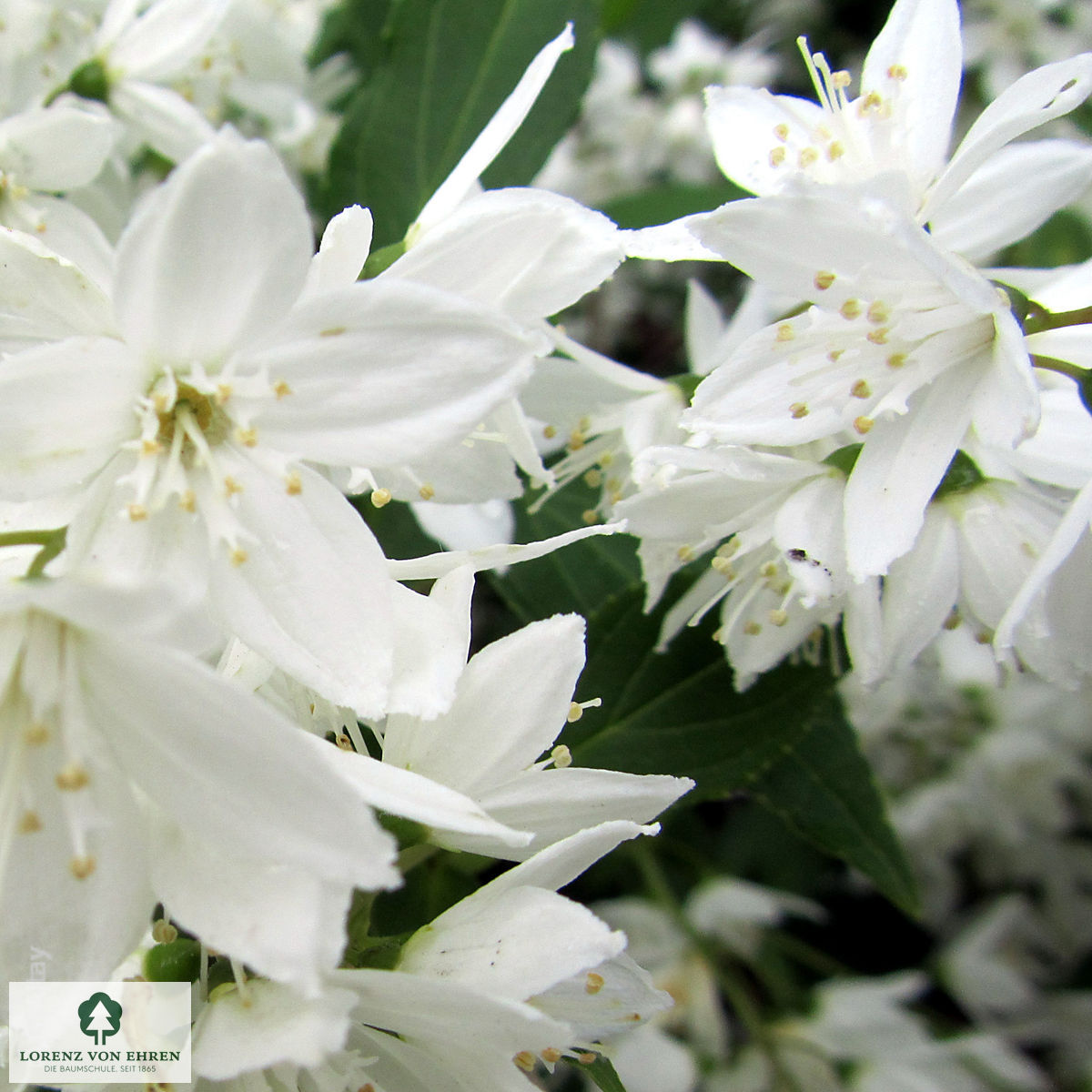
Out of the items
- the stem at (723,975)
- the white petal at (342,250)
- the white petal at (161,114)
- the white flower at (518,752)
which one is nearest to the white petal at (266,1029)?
the white flower at (518,752)

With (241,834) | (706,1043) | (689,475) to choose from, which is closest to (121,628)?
(241,834)

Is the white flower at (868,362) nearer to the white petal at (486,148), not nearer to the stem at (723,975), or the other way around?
the white petal at (486,148)

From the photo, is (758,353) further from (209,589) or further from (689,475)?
(209,589)

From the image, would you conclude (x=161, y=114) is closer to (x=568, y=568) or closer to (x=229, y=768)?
(x=568, y=568)

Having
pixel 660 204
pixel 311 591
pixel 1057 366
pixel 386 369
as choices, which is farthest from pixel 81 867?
pixel 660 204

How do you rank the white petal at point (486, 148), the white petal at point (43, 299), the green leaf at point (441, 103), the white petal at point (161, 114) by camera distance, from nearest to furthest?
the white petal at point (43, 299) → the white petal at point (486, 148) → the white petal at point (161, 114) → the green leaf at point (441, 103)

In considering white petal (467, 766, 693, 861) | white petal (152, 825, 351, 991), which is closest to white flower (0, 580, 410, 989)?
white petal (152, 825, 351, 991)
